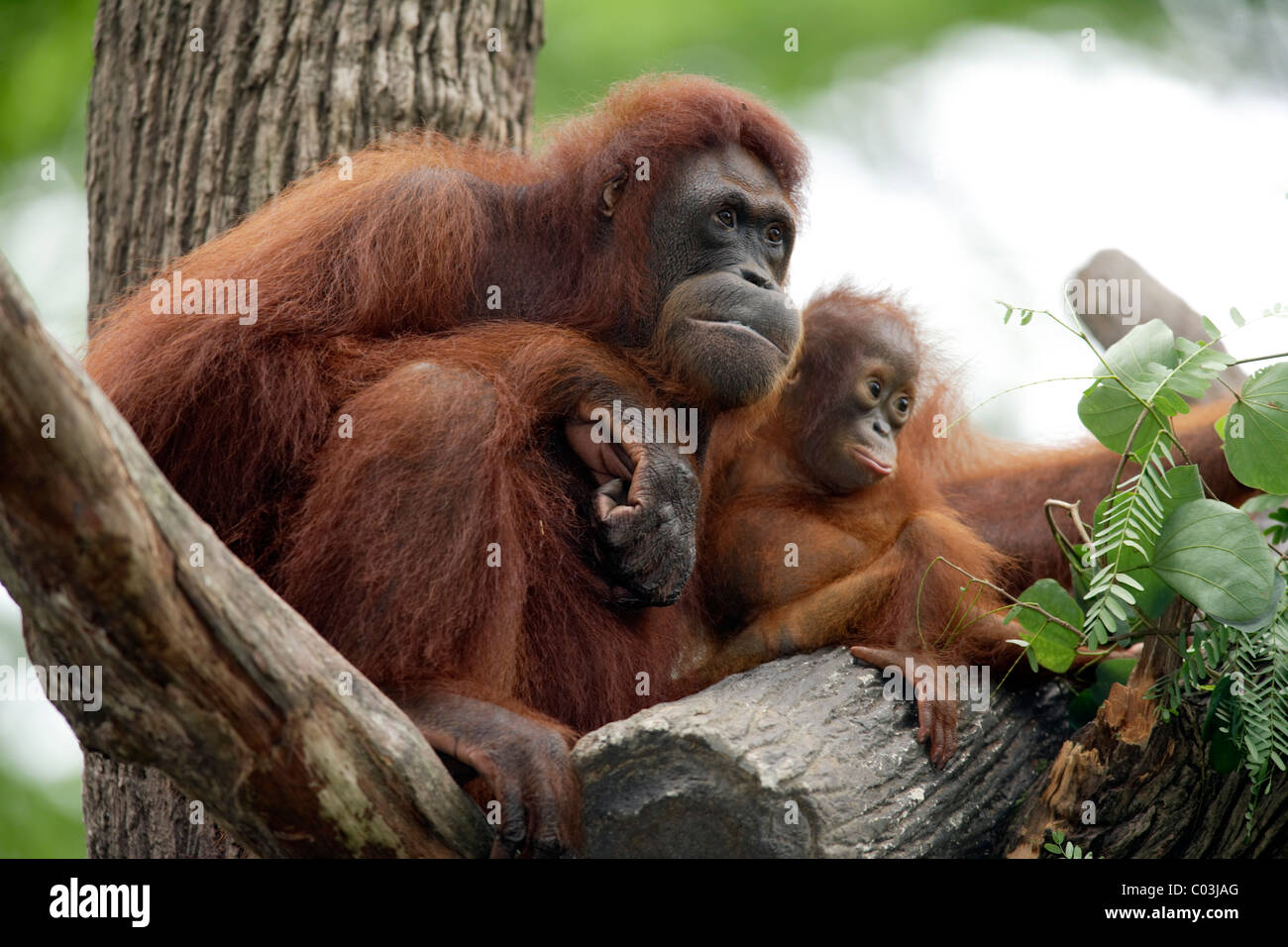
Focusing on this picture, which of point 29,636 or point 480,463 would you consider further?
point 480,463

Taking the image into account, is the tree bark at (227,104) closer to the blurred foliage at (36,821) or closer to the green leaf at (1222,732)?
the green leaf at (1222,732)

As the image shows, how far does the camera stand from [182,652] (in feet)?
7.48

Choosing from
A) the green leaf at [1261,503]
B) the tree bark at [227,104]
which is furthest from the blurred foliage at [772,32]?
the green leaf at [1261,503]

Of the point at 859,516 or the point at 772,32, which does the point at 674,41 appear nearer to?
the point at 772,32

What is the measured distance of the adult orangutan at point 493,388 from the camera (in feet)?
9.85

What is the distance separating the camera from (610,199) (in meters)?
3.86

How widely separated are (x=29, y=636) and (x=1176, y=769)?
2.77m

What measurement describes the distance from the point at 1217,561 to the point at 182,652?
230 centimetres

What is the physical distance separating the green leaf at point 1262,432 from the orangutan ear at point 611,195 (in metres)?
1.86
